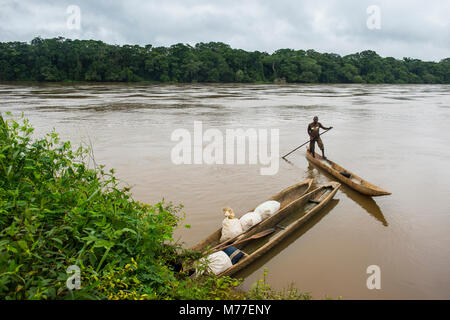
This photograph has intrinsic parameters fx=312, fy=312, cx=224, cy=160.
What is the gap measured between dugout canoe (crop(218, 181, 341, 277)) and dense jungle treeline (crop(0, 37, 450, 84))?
6234cm

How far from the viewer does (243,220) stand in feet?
18.9

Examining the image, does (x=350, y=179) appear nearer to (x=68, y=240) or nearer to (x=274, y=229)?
(x=274, y=229)

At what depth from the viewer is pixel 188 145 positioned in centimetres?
1310

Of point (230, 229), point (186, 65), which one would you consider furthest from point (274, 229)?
point (186, 65)

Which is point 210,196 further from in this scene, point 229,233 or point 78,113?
point 78,113

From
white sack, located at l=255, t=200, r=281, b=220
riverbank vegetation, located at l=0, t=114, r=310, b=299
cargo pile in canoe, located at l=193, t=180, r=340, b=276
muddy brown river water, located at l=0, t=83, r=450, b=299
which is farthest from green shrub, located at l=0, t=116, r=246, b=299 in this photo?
white sack, located at l=255, t=200, r=281, b=220

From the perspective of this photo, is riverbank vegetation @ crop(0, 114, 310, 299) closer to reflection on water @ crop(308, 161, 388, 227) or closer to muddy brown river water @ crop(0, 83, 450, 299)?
muddy brown river water @ crop(0, 83, 450, 299)

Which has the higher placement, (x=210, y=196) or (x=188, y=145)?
(x=188, y=145)

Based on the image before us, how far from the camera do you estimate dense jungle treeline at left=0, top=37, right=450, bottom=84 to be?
62.2 m

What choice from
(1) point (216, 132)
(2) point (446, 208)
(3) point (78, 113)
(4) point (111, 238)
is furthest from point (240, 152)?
(3) point (78, 113)

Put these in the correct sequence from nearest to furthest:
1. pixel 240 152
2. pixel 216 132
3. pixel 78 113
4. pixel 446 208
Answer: pixel 446 208
pixel 240 152
pixel 216 132
pixel 78 113

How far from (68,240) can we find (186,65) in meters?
67.5

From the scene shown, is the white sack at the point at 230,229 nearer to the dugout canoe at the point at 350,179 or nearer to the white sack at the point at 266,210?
the white sack at the point at 266,210

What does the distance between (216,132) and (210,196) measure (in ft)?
26.8
